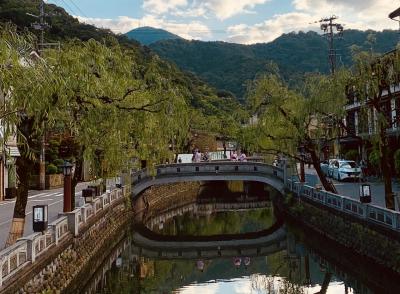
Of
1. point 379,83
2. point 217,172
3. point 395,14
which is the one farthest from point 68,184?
point 395,14

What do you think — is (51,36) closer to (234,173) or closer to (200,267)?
(234,173)

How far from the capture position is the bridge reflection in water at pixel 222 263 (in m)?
17.8

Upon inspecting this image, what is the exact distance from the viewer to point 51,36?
6222 cm

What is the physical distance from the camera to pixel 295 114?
936 inches

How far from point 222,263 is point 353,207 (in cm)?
664

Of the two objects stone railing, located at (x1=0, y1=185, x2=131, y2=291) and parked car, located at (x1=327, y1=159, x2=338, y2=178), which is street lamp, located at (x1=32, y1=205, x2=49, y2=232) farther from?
parked car, located at (x1=327, y1=159, x2=338, y2=178)

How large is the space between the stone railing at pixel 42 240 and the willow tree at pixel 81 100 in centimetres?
79

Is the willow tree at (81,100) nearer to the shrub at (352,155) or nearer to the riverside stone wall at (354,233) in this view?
the riverside stone wall at (354,233)

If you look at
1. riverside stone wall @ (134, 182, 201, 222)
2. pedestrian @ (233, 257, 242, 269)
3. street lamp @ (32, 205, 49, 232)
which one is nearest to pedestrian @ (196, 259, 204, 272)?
pedestrian @ (233, 257, 242, 269)

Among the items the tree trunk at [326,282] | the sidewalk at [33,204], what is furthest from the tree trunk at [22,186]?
the tree trunk at [326,282]

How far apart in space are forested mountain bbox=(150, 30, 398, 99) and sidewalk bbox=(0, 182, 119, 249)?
71166 millimetres

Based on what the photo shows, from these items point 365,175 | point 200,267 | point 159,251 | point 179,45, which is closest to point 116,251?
point 159,251

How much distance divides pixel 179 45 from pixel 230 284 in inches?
4630

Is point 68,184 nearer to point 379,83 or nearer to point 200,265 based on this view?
point 200,265
